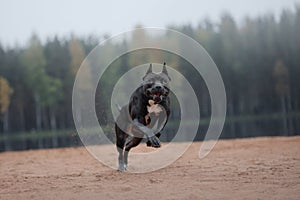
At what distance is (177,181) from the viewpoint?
789cm

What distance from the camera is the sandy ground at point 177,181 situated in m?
6.61

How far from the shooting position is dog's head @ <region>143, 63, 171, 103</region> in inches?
321

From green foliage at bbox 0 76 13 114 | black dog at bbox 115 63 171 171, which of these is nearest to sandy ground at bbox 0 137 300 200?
black dog at bbox 115 63 171 171

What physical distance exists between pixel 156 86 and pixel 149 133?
0.84 meters

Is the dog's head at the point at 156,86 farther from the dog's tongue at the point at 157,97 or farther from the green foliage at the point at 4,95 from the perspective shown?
the green foliage at the point at 4,95

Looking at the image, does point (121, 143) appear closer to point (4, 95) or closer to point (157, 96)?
point (157, 96)

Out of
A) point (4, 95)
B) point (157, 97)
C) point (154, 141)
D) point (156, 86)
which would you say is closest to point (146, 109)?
point (157, 97)

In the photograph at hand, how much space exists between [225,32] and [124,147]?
50108 mm

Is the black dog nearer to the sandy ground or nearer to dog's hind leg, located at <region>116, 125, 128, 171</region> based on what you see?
dog's hind leg, located at <region>116, 125, 128, 171</region>

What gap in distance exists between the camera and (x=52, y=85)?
172ft

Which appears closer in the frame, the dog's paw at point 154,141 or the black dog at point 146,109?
the dog's paw at point 154,141

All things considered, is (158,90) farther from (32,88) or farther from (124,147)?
(32,88)

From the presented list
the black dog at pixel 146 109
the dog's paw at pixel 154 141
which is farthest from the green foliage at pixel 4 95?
the dog's paw at pixel 154 141

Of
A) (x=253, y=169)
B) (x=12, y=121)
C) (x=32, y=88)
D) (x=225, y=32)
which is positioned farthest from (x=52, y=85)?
(x=253, y=169)
